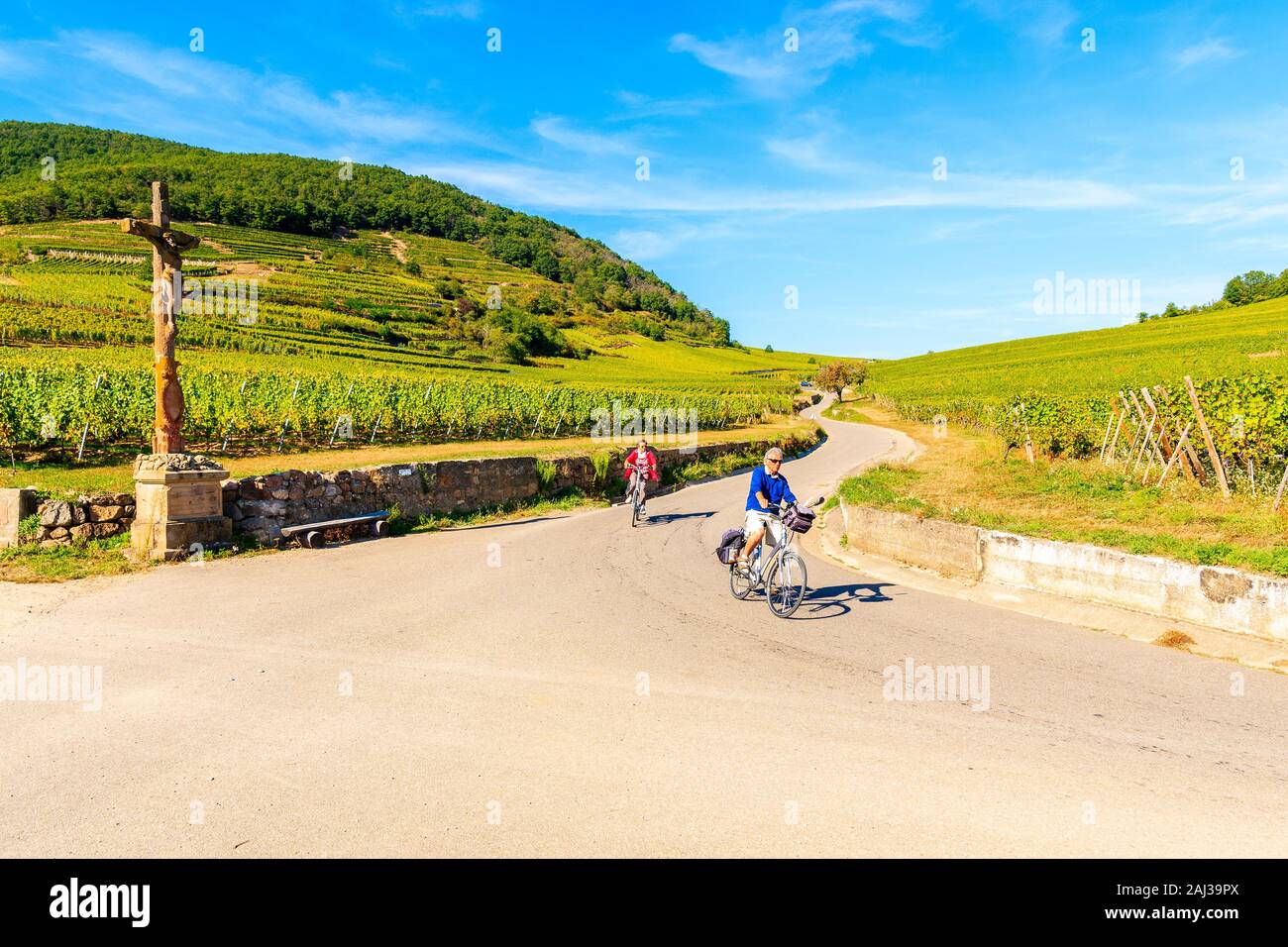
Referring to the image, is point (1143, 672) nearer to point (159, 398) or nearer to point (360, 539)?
point (360, 539)

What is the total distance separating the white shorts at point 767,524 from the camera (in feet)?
27.8

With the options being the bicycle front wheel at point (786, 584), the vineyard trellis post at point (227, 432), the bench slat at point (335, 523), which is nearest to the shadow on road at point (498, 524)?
the bench slat at point (335, 523)

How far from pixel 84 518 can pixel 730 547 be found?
9.30m

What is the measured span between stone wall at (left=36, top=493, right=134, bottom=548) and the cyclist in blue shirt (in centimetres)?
918

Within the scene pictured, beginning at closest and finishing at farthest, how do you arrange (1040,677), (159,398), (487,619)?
(1040,677), (487,619), (159,398)

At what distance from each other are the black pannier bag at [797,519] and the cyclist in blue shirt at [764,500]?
0.64ft

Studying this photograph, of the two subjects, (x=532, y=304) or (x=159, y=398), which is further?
(x=532, y=304)

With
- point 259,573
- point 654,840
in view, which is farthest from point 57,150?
point 654,840

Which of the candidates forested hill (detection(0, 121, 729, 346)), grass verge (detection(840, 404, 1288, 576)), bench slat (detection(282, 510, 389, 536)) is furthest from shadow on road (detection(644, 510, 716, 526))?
forested hill (detection(0, 121, 729, 346))

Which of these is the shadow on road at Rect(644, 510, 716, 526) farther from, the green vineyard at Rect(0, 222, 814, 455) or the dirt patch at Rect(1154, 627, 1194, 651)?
the green vineyard at Rect(0, 222, 814, 455)

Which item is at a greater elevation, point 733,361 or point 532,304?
point 532,304

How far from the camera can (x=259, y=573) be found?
9.77 meters
